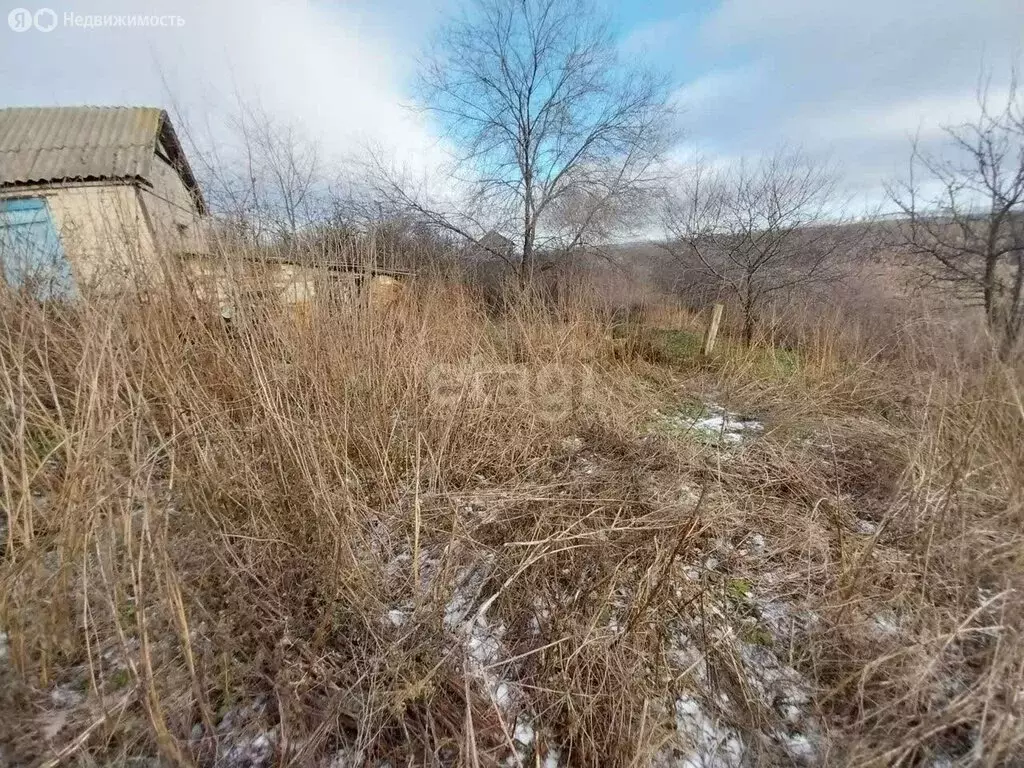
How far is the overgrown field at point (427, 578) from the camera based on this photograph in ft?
3.07

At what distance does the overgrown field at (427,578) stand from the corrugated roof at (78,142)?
384 inches

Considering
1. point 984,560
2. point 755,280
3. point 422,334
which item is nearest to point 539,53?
point 755,280

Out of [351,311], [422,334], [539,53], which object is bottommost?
[422,334]

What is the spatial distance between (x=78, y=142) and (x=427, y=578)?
43.2 feet

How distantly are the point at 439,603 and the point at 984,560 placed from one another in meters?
2.01

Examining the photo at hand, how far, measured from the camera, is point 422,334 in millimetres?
2348

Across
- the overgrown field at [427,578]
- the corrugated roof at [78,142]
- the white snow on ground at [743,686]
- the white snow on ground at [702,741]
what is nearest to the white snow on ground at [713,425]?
the overgrown field at [427,578]

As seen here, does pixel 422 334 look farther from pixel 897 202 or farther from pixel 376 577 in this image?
pixel 897 202

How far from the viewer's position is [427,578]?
4.81 ft

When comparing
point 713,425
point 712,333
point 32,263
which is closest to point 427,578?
point 32,263

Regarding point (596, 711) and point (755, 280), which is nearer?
point (596, 711)

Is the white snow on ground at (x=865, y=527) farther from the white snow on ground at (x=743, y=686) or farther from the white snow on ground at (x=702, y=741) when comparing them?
the white snow on ground at (x=702, y=741)

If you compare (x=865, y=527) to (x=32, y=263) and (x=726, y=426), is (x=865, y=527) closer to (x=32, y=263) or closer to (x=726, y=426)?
(x=726, y=426)

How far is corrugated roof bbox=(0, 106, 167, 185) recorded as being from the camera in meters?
7.39
